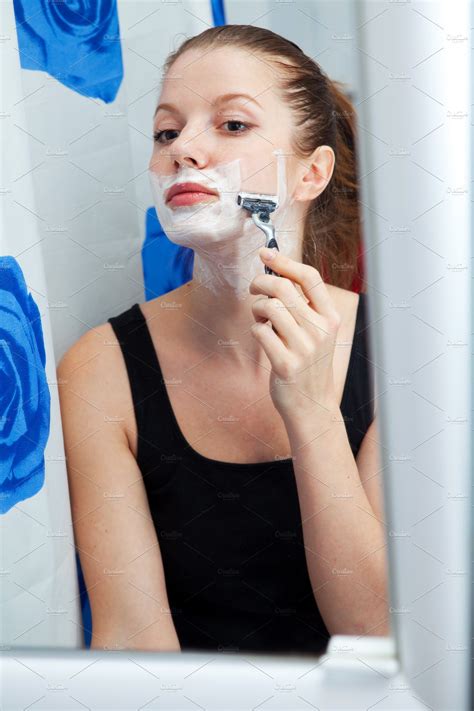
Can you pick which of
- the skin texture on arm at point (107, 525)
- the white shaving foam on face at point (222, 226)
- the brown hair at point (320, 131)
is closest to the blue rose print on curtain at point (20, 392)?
the skin texture on arm at point (107, 525)

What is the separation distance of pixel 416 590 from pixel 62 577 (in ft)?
1.02

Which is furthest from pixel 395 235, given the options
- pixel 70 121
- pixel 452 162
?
pixel 70 121

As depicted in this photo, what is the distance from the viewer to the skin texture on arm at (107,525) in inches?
28.4

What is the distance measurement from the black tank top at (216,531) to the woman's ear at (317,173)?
0.13 meters

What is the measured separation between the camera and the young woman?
2.28ft

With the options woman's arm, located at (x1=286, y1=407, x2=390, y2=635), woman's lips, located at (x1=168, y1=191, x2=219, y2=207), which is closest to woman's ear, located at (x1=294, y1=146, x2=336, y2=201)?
woman's lips, located at (x1=168, y1=191, x2=219, y2=207)

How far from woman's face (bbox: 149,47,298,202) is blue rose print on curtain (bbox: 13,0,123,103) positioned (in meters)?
0.06

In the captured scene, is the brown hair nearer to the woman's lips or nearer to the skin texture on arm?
the woman's lips

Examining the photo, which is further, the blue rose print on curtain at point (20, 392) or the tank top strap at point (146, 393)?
the tank top strap at point (146, 393)

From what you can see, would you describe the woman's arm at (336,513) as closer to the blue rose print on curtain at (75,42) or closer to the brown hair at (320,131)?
the brown hair at (320,131)

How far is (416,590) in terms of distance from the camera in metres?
0.59

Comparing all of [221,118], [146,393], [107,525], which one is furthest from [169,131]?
[107,525]

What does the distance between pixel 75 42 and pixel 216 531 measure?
463mm

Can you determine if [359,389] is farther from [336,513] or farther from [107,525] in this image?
[107,525]
